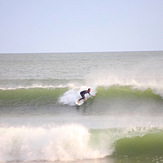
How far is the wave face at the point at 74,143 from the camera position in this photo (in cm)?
685

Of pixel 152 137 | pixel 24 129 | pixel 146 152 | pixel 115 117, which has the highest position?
pixel 115 117

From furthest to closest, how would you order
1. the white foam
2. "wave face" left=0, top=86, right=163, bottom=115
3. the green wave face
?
"wave face" left=0, top=86, right=163, bottom=115, the green wave face, the white foam

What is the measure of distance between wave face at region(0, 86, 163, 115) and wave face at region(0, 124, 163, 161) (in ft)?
11.0

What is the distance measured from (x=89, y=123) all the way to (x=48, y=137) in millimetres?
2414

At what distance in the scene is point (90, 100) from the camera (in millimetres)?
12992

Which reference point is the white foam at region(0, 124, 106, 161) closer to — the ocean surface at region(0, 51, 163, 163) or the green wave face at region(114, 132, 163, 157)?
the ocean surface at region(0, 51, 163, 163)

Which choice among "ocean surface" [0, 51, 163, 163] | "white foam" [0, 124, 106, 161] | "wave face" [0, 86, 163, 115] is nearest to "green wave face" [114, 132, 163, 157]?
"ocean surface" [0, 51, 163, 163]

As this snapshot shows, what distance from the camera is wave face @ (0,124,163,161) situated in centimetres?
685

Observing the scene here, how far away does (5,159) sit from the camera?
6730mm

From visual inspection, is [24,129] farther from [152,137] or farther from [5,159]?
[152,137]

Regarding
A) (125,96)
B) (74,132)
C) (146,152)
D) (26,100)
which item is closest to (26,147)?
(74,132)

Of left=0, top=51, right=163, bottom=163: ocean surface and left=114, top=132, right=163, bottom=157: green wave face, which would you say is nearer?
left=0, top=51, right=163, bottom=163: ocean surface

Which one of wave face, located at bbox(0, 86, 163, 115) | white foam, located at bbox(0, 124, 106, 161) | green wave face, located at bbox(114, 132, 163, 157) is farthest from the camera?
wave face, located at bbox(0, 86, 163, 115)

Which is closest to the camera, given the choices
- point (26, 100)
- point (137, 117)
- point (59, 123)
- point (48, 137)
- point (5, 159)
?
point (5, 159)
